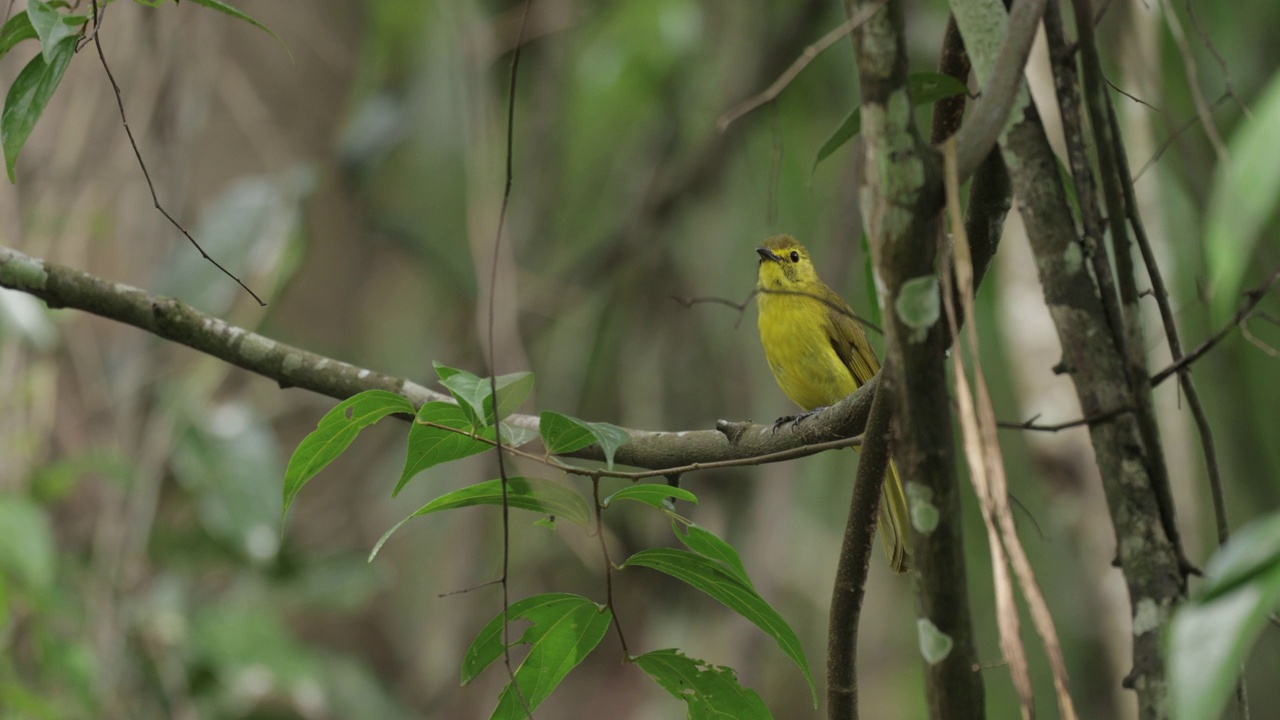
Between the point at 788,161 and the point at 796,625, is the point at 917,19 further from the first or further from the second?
the point at 796,625

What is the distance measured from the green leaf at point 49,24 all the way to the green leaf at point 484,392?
0.65 metres


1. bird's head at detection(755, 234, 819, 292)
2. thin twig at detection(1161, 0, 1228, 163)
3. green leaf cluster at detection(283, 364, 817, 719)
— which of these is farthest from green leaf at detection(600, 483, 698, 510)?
bird's head at detection(755, 234, 819, 292)

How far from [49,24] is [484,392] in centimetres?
75

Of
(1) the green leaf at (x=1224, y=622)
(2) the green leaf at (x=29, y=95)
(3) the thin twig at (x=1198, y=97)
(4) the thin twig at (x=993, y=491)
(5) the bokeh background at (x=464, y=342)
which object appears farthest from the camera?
(5) the bokeh background at (x=464, y=342)

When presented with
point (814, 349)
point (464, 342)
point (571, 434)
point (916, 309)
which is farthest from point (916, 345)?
point (464, 342)

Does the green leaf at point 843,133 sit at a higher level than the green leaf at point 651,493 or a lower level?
higher

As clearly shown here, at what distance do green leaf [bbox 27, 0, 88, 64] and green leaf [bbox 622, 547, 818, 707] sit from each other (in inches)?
39.5

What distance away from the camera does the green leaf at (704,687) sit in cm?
152

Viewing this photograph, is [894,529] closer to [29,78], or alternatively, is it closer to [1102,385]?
[1102,385]

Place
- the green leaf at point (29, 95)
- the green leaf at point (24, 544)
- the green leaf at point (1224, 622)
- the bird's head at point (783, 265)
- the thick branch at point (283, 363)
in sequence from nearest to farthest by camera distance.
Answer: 1. the green leaf at point (1224, 622)
2. the green leaf at point (29, 95)
3. the thick branch at point (283, 363)
4. the green leaf at point (24, 544)
5. the bird's head at point (783, 265)

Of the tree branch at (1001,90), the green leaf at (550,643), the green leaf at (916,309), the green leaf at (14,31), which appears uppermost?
the green leaf at (14,31)

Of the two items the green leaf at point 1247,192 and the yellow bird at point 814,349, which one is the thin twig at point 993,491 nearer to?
the green leaf at point 1247,192

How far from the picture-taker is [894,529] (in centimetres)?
308

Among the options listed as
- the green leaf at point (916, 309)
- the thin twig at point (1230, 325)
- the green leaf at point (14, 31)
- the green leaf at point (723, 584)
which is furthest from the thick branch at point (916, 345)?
the green leaf at point (14, 31)
